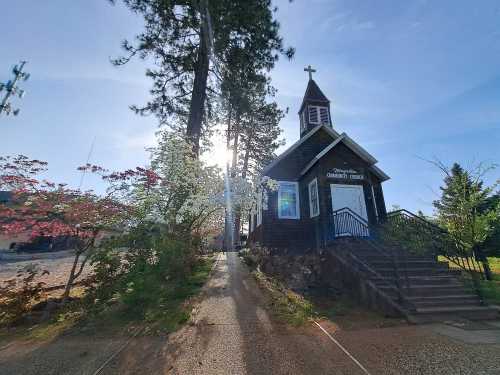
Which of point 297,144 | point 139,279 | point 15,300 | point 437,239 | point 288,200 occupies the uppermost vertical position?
point 297,144

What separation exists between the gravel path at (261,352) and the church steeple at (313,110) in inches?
544

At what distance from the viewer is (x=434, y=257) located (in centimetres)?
855

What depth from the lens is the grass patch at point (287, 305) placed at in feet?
17.4

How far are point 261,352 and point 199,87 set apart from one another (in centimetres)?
1143

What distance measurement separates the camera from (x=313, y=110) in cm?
1675

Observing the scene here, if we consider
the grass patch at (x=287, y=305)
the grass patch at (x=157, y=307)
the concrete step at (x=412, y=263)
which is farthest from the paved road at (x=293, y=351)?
the concrete step at (x=412, y=263)

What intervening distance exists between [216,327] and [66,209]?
4.24 meters

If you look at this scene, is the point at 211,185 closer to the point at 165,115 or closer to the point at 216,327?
the point at 216,327

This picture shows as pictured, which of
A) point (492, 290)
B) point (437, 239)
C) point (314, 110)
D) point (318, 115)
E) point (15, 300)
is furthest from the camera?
point (314, 110)

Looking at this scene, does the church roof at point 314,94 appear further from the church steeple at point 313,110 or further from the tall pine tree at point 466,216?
the tall pine tree at point 466,216

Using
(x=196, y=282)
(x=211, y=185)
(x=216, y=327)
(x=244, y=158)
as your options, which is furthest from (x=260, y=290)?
(x=244, y=158)

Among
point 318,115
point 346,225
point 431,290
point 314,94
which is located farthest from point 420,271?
point 314,94

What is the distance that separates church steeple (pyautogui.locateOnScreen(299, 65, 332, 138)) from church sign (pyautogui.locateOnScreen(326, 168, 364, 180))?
526cm

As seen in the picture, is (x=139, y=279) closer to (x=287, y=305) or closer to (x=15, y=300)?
(x=15, y=300)
